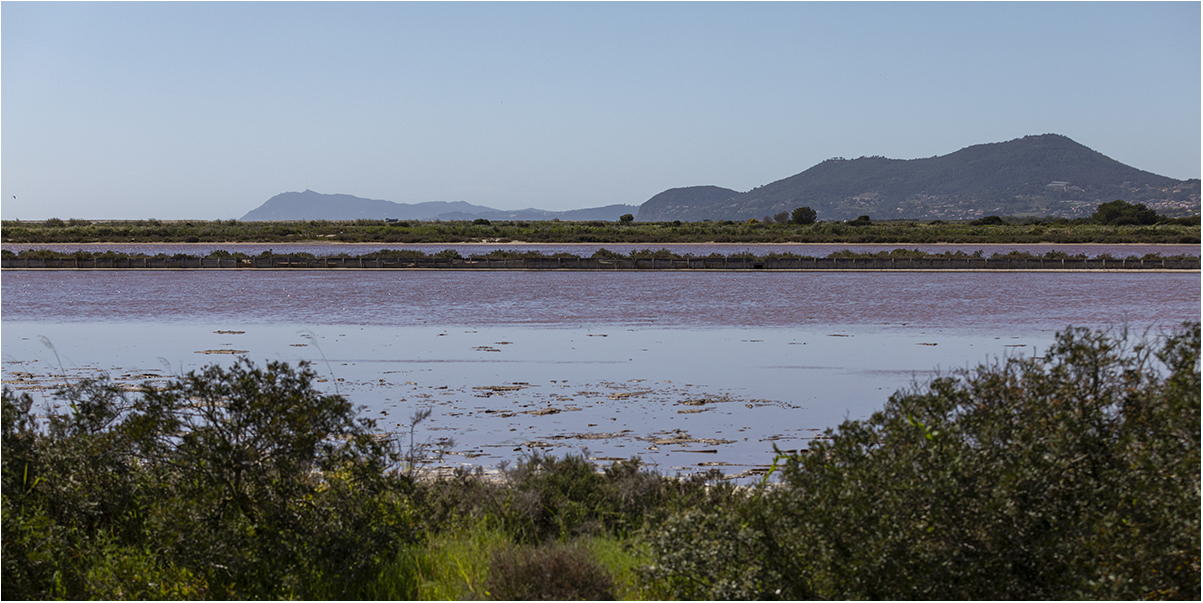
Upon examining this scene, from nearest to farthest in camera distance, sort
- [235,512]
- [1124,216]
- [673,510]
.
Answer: [235,512] < [673,510] < [1124,216]

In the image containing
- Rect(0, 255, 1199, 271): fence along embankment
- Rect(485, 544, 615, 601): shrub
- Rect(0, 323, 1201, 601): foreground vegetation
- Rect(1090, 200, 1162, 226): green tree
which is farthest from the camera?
Rect(1090, 200, 1162, 226): green tree

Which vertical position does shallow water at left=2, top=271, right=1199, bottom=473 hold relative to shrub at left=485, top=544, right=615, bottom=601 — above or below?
below

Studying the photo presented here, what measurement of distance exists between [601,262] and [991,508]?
34923mm

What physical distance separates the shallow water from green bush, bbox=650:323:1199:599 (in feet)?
5.20

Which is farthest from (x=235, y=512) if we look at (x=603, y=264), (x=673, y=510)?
(x=603, y=264)

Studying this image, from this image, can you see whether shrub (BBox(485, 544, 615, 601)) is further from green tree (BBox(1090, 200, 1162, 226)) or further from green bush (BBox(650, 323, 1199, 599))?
green tree (BBox(1090, 200, 1162, 226))

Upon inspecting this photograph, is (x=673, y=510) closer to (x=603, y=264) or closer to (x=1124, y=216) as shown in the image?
(x=603, y=264)

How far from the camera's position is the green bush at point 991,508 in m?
3.74

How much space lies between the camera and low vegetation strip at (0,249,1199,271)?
124 feet

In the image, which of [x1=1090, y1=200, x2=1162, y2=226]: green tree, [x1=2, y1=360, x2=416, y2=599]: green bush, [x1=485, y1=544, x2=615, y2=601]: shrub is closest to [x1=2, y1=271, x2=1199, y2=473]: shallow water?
[x1=2, y1=360, x2=416, y2=599]: green bush

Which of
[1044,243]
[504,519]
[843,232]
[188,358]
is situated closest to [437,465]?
[504,519]

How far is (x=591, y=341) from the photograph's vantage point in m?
15.8

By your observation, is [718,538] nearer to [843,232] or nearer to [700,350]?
[700,350]

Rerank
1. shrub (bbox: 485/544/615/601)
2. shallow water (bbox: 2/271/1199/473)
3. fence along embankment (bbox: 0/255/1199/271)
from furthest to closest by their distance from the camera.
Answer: fence along embankment (bbox: 0/255/1199/271) → shallow water (bbox: 2/271/1199/473) → shrub (bbox: 485/544/615/601)
